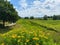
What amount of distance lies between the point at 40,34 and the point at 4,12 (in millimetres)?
57100

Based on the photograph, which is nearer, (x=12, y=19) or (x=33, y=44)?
(x=33, y=44)

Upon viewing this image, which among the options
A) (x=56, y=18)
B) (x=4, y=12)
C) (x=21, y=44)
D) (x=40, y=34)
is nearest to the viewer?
(x=21, y=44)

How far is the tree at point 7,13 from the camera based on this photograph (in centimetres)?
6661

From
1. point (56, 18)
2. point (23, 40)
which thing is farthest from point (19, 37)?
point (56, 18)

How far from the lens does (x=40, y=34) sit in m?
10.3

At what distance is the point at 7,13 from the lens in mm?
66875

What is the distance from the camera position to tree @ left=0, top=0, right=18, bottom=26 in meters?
66.6

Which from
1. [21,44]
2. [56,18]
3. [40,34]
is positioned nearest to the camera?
[21,44]

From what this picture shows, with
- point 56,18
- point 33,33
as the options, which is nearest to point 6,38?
point 33,33

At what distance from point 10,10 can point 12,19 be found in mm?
3202

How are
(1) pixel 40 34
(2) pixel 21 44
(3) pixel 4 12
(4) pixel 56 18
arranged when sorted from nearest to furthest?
1. (2) pixel 21 44
2. (1) pixel 40 34
3. (3) pixel 4 12
4. (4) pixel 56 18

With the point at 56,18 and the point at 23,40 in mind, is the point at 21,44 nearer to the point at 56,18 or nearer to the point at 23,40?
the point at 23,40

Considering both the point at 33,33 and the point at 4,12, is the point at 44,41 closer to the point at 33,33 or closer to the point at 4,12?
the point at 33,33

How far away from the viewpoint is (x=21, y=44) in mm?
9578
